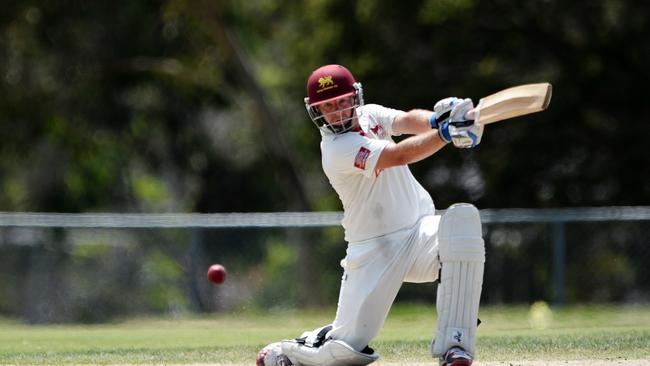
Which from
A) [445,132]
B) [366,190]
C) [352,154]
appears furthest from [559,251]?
[445,132]

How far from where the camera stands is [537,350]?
8.15m

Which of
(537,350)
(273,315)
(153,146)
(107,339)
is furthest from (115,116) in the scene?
(537,350)

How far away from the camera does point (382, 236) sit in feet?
22.2

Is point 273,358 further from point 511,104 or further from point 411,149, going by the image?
point 511,104

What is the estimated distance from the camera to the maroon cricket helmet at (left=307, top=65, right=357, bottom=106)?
674cm

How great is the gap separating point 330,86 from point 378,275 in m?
1.08

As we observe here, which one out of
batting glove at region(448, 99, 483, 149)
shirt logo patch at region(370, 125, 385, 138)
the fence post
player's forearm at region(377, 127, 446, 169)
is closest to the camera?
batting glove at region(448, 99, 483, 149)

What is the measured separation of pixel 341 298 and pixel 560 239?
27.5 feet

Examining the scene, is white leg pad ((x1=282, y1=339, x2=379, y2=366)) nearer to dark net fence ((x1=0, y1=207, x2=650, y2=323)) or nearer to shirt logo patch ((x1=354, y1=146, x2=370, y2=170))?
shirt logo patch ((x1=354, y1=146, x2=370, y2=170))

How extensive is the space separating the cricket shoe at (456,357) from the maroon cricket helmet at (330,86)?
1545 millimetres

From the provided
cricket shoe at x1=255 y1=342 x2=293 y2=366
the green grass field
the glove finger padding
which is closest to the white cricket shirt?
the glove finger padding

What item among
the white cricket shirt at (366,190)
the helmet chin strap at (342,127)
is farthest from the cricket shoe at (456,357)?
the helmet chin strap at (342,127)

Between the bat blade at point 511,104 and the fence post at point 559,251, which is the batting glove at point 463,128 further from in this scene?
the fence post at point 559,251

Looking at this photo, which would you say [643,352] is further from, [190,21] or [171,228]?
[190,21]
